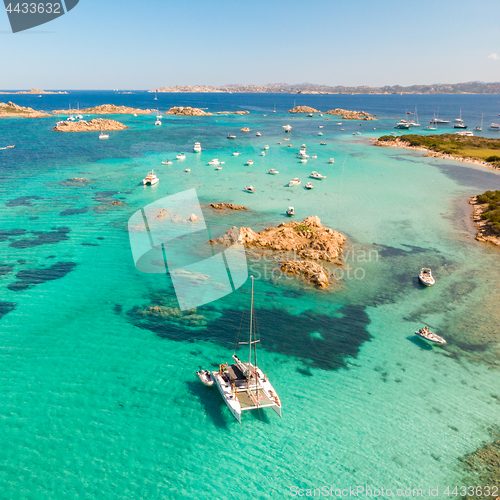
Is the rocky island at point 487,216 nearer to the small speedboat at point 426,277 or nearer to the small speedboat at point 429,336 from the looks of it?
the small speedboat at point 426,277

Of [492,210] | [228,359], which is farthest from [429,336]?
[492,210]

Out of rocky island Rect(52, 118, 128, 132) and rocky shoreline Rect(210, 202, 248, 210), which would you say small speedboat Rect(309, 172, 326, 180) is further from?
rocky island Rect(52, 118, 128, 132)

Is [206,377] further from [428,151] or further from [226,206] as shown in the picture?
[428,151]

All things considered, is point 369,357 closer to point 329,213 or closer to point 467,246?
point 467,246

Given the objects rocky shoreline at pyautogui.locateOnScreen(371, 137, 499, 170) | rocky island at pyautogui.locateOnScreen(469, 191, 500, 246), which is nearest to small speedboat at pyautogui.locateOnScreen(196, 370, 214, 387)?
rocky island at pyautogui.locateOnScreen(469, 191, 500, 246)

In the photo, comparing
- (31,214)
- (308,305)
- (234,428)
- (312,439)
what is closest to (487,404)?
(312,439)

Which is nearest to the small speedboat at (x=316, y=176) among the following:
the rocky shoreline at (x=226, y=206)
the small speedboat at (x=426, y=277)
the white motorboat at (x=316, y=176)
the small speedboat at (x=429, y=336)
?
the white motorboat at (x=316, y=176)
